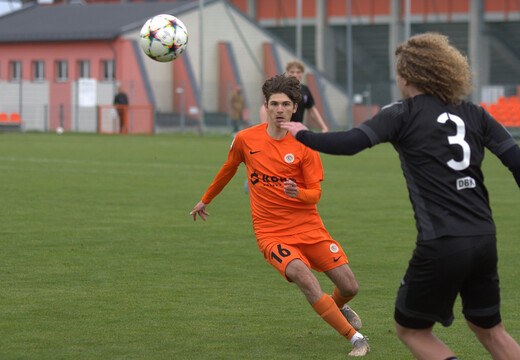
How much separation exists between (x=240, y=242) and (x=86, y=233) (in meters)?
1.88

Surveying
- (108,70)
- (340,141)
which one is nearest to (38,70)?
(108,70)

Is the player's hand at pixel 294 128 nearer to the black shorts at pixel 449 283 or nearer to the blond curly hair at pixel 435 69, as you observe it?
the blond curly hair at pixel 435 69

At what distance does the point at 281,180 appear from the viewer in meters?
6.20

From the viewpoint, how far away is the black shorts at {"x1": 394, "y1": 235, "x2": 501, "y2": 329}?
4.22 metres

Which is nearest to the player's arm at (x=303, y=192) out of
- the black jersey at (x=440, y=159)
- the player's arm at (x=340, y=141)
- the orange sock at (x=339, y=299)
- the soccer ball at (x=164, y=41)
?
the orange sock at (x=339, y=299)

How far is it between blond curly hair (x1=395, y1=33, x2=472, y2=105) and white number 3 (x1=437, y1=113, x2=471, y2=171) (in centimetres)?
10

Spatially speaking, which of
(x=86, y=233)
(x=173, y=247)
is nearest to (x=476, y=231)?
(x=173, y=247)

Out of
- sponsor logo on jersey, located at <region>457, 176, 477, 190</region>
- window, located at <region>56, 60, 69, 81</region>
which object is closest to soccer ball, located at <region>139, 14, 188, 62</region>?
sponsor logo on jersey, located at <region>457, 176, 477, 190</region>

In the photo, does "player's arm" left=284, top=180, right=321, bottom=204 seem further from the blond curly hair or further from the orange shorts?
the blond curly hair

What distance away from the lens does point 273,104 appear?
6051 mm

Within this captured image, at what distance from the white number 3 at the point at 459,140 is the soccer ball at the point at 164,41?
6.19 meters

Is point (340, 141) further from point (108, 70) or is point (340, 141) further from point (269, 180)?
point (108, 70)

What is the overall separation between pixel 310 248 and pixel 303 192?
1.37 ft

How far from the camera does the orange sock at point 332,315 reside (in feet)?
19.2
